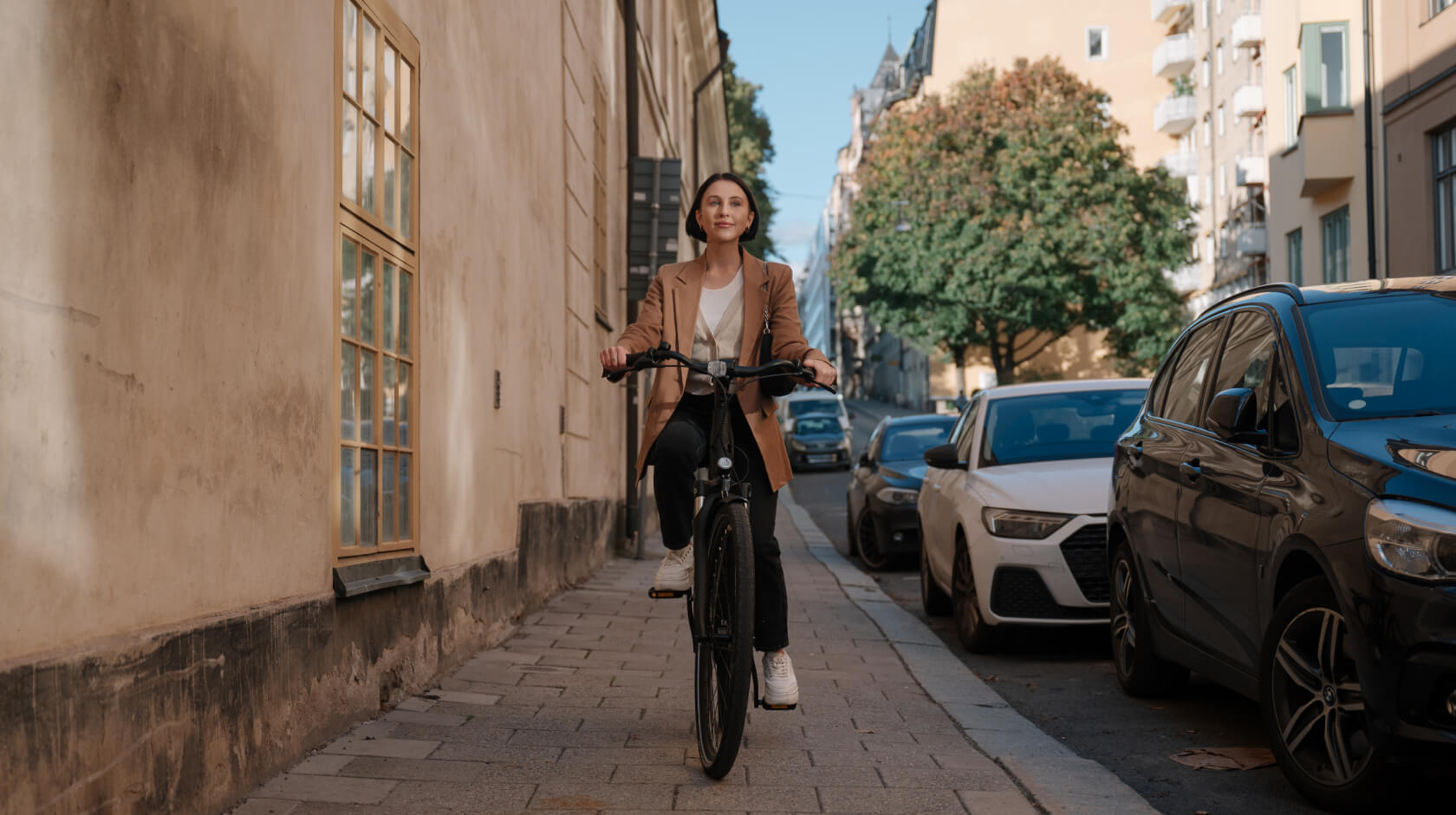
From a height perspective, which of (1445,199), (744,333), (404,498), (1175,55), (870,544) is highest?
(1175,55)

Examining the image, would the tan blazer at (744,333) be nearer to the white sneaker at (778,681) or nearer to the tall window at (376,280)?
the white sneaker at (778,681)

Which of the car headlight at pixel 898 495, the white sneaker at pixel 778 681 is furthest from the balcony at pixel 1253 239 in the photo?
the white sneaker at pixel 778 681

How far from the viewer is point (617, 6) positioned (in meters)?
16.8

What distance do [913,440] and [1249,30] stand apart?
32.6m

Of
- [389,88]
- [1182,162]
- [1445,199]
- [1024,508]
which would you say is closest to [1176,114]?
[1182,162]

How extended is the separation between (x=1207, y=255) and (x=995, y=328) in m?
9.72

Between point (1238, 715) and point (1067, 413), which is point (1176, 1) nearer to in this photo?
point (1067, 413)

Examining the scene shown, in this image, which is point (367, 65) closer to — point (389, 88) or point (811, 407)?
point (389, 88)

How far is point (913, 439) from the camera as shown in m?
16.0

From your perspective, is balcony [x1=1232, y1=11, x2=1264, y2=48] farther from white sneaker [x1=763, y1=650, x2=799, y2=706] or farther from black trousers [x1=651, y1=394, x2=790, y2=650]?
white sneaker [x1=763, y1=650, x2=799, y2=706]

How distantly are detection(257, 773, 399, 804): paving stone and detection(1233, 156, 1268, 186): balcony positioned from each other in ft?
140

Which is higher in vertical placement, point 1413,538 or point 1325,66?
point 1325,66

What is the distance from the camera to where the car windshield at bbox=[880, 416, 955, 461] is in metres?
15.7

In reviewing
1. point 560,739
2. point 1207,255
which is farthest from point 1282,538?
point 1207,255
